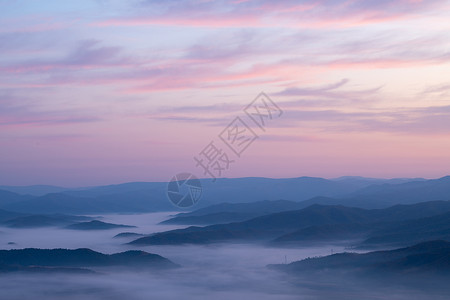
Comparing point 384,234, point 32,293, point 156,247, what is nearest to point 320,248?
point 384,234

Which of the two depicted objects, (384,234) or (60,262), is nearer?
(60,262)

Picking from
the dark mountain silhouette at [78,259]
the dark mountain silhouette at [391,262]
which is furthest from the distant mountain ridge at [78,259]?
the dark mountain silhouette at [391,262]

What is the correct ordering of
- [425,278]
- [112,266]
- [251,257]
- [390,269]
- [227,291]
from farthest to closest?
[251,257] → [112,266] → [227,291] → [390,269] → [425,278]

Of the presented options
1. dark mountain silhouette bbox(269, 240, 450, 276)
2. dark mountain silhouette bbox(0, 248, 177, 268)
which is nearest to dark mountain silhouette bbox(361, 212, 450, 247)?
dark mountain silhouette bbox(269, 240, 450, 276)

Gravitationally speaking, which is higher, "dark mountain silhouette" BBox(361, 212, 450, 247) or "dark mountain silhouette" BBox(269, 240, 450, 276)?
"dark mountain silhouette" BBox(361, 212, 450, 247)

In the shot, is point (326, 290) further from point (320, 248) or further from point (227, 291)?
point (320, 248)

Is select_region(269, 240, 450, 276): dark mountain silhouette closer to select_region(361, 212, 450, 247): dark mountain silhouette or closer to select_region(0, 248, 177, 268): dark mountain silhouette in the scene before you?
select_region(0, 248, 177, 268): dark mountain silhouette

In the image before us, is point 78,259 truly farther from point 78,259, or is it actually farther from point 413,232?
point 413,232

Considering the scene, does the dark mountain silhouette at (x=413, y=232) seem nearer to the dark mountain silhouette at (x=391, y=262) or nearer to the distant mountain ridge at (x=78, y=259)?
the dark mountain silhouette at (x=391, y=262)

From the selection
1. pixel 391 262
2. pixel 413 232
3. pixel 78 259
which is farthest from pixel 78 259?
pixel 413 232
